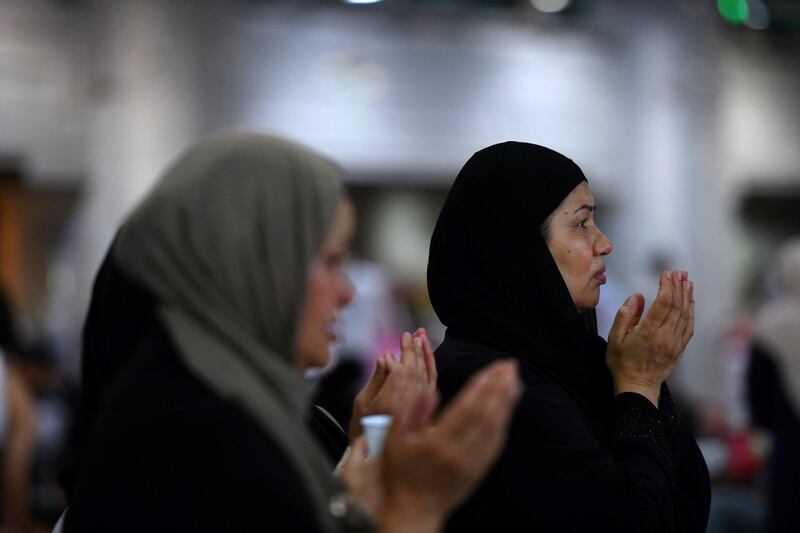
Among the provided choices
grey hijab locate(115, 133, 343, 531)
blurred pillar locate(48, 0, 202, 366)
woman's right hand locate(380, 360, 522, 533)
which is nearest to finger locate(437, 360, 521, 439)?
woman's right hand locate(380, 360, 522, 533)

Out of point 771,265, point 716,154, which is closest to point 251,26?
point 716,154

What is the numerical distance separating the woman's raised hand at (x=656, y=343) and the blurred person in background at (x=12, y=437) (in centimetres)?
272

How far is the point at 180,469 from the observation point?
1.27 meters

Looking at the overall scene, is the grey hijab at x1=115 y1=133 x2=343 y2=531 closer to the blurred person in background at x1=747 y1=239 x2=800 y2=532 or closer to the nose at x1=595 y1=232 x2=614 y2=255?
the nose at x1=595 y1=232 x2=614 y2=255

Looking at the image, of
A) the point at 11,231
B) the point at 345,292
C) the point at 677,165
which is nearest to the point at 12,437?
the point at 345,292

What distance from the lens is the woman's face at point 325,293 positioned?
4.59 ft

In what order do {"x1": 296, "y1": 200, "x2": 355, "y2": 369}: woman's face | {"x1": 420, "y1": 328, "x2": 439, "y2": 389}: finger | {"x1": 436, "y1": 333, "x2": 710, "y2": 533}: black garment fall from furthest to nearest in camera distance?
{"x1": 420, "y1": 328, "x2": 439, "y2": 389}: finger < {"x1": 436, "y1": 333, "x2": 710, "y2": 533}: black garment < {"x1": 296, "y1": 200, "x2": 355, "y2": 369}: woman's face

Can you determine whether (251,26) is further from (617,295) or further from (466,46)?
(617,295)

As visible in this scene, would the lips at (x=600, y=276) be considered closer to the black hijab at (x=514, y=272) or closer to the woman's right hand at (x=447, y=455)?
the black hijab at (x=514, y=272)

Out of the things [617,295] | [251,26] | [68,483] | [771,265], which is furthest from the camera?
[771,265]

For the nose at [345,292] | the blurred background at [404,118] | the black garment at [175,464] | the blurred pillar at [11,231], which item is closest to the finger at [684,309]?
the nose at [345,292]

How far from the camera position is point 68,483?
1919mm

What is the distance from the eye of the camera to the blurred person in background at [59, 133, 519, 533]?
1.27m

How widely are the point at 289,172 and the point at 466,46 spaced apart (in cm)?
780
